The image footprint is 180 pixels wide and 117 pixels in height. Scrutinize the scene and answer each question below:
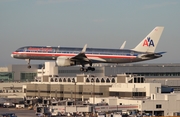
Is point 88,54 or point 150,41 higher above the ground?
point 150,41

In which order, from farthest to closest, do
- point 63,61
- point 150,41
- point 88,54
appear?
point 150,41 < point 88,54 < point 63,61

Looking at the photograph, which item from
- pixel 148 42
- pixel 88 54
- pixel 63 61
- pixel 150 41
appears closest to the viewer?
pixel 63 61

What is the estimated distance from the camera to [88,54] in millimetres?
140750

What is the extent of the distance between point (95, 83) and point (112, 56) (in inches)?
1570

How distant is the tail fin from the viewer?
469 feet

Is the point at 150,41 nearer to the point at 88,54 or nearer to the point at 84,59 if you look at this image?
the point at 88,54

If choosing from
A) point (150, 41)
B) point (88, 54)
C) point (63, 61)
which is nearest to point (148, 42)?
point (150, 41)

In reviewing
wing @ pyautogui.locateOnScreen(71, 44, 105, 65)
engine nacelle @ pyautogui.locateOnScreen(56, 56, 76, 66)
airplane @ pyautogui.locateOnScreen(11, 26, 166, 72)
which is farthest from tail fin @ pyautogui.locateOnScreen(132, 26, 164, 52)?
engine nacelle @ pyautogui.locateOnScreen(56, 56, 76, 66)

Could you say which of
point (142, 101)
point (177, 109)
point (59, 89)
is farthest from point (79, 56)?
point (59, 89)

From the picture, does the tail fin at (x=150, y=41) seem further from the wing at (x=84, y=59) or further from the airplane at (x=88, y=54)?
the wing at (x=84, y=59)

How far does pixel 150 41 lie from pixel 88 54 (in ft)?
52.8

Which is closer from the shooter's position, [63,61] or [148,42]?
[63,61]

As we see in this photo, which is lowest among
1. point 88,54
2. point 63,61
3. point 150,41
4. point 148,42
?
point 63,61

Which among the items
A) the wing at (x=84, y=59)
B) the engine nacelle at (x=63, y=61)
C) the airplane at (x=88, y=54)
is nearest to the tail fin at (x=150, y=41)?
the airplane at (x=88, y=54)
